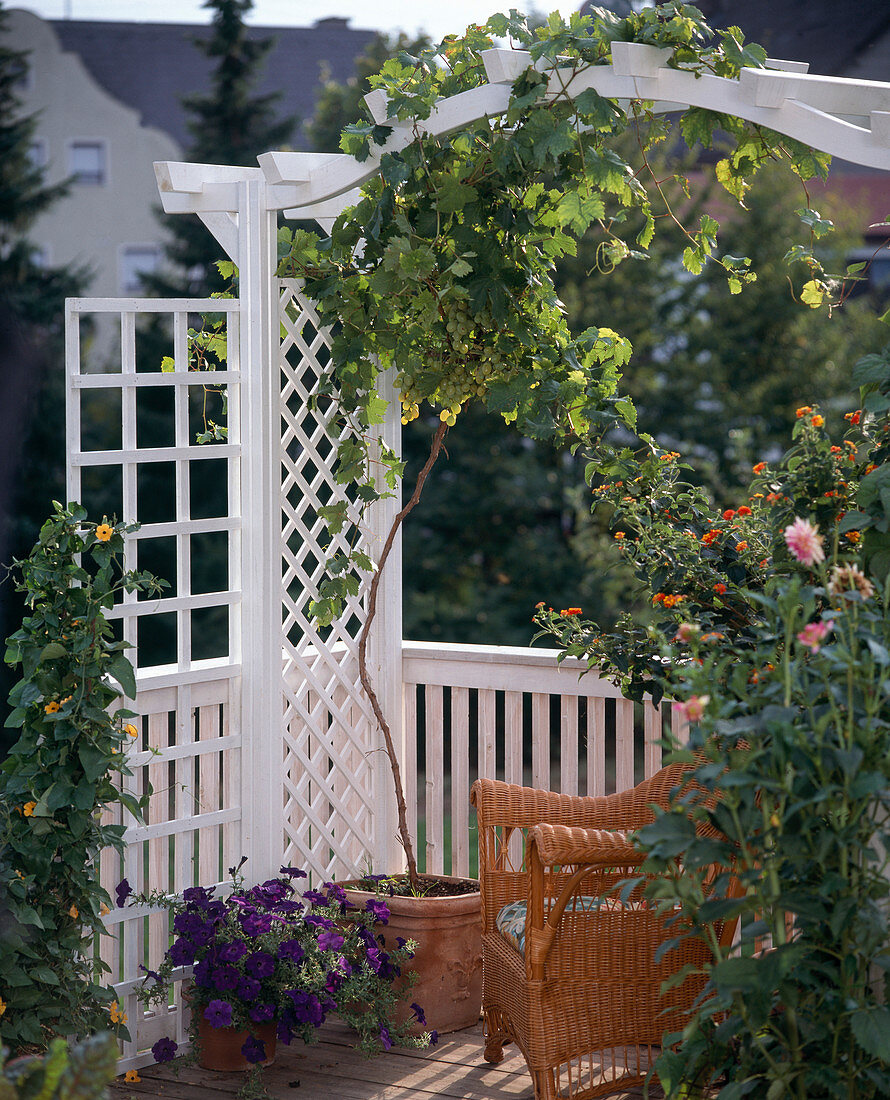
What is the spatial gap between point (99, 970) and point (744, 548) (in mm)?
1724

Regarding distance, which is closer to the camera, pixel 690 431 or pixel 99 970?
pixel 99 970

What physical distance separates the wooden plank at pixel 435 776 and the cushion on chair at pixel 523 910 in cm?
76

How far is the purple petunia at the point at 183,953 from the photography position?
9.35 feet

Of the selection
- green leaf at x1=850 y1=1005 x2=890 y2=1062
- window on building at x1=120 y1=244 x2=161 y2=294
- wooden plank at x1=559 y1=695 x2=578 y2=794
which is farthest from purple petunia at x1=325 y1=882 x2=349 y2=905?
window on building at x1=120 y1=244 x2=161 y2=294

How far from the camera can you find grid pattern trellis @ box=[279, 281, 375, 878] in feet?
10.8

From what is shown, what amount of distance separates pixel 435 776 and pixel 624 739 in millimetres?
634

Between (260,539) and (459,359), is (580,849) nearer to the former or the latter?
(260,539)

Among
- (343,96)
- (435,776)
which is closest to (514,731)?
(435,776)

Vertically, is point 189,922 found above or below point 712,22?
below

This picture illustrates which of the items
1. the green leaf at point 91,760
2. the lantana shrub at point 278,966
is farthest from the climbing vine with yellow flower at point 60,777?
the lantana shrub at point 278,966

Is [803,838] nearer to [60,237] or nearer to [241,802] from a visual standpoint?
[241,802]

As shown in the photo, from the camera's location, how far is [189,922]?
2.89 meters

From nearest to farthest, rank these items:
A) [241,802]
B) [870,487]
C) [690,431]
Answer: [870,487] → [241,802] → [690,431]

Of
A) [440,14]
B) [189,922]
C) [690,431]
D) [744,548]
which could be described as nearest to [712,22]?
[440,14]
